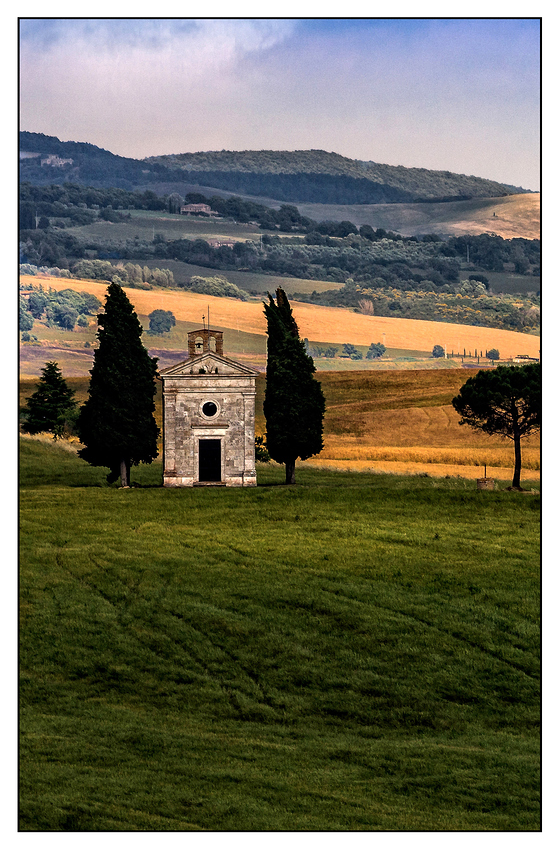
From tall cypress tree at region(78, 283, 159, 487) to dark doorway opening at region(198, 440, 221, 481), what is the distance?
11.0ft

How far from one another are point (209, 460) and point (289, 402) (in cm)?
589

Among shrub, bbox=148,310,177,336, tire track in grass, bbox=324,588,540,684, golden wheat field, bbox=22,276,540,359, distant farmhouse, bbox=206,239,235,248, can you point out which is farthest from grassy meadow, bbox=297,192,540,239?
tire track in grass, bbox=324,588,540,684

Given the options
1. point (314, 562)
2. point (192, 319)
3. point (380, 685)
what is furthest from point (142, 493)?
point (192, 319)

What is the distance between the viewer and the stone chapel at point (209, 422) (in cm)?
6250

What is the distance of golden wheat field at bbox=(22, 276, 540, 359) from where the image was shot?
138 m

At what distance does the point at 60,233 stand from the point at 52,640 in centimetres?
13852

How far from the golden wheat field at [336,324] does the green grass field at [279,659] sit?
242 feet

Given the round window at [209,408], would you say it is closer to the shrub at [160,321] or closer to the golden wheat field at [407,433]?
the golden wheat field at [407,433]

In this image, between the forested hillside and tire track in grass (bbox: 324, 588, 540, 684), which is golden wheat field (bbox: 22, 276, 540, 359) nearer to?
the forested hillside

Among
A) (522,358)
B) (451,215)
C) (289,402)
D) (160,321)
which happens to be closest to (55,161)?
(160,321)

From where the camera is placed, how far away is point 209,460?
6344 centimetres

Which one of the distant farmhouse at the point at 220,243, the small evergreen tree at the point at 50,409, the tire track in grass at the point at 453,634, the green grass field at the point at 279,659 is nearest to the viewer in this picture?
the green grass field at the point at 279,659

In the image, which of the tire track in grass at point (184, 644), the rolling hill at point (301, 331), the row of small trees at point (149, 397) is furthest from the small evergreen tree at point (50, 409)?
the tire track in grass at point (184, 644)

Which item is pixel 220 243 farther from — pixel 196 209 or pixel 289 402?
pixel 289 402
